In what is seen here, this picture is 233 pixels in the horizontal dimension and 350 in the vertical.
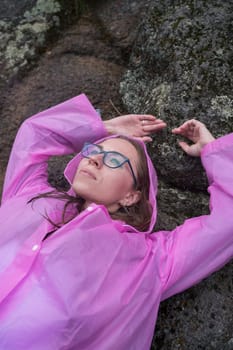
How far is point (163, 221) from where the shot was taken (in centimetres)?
234

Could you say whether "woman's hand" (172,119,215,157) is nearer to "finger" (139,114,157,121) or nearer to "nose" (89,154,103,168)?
"finger" (139,114,157,121)

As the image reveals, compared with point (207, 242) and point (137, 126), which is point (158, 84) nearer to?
point (137, 126)

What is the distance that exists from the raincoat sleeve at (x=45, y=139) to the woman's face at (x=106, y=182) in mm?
261

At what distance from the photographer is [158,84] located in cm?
254

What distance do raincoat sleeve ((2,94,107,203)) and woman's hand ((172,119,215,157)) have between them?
37 cm

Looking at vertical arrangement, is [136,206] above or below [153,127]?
below

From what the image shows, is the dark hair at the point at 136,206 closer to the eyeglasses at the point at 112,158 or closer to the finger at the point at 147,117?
the eyeglasses at the point at 112,158

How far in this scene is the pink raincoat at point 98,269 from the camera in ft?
6.18

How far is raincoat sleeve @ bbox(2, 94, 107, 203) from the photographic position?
2.35 m

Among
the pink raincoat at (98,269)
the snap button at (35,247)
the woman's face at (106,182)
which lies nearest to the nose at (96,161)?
the woman's face at (106,182)

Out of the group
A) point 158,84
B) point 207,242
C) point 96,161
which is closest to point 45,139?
point 96,161

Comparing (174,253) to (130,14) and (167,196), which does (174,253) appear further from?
(130,14)

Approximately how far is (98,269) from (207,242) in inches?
16.9

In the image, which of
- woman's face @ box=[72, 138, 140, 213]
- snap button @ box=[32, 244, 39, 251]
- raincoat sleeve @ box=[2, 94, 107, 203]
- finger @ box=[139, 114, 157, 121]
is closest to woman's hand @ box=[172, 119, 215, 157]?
finger @ box=[139, 114, 157, 121]
